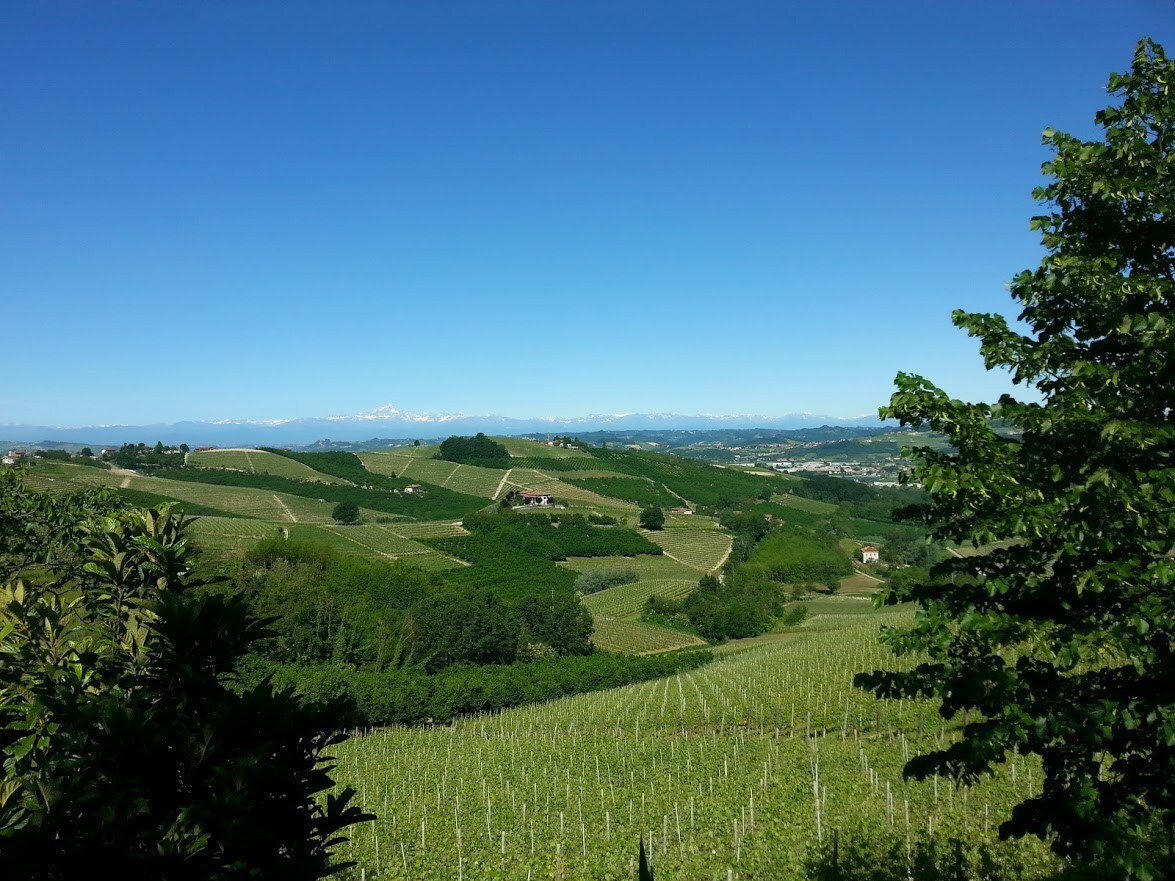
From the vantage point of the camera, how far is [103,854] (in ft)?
11.0

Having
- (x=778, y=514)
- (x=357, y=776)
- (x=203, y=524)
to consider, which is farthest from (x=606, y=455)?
(x=357, y=776)

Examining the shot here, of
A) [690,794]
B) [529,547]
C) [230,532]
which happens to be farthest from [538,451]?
[690,794]

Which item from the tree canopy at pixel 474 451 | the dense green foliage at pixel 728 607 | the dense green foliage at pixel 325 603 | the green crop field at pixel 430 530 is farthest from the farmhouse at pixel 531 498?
the dense green foliage at pixel 325 603

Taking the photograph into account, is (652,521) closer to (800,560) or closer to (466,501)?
(800,560)

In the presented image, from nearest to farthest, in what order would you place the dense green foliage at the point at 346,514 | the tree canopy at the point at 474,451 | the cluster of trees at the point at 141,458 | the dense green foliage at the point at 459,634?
the dense green foliage at the point at 459,634
the dense green foliage at the point at 346,514
the cluster of trees at the point at 141,458
the tree canopy at the point at 474,451

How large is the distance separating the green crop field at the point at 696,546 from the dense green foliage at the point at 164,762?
A: 85.0 meters

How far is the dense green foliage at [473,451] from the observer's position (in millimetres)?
152262

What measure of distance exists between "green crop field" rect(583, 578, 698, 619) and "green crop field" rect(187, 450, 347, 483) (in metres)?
70.1

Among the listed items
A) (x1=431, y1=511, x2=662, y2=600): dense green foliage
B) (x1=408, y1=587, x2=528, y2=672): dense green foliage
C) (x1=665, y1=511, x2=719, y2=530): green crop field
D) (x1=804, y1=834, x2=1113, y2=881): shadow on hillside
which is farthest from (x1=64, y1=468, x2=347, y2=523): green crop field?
(x1=804, y1=834, x2=1113, y2=881): shadow on hillside

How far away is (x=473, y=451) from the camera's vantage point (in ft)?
516

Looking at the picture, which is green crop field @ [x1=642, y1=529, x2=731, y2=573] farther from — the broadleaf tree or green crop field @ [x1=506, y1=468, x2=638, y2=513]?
the broadleaf tree

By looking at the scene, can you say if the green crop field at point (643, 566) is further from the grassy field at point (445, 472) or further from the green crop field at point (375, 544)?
the grassy field at point (445, 472)

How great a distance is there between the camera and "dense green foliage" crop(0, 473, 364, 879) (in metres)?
3.45

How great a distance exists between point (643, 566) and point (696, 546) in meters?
14.2
